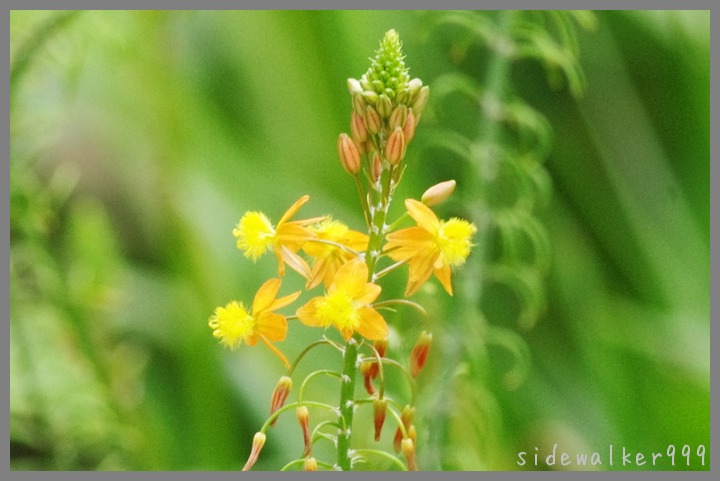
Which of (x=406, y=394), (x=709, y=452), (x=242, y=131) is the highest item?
(x=242, y=131)

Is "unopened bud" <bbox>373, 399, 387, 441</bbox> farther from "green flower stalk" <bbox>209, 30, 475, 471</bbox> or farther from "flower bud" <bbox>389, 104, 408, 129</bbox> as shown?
"flower bud" <bbox>389, 104, 408, 129</bbox>

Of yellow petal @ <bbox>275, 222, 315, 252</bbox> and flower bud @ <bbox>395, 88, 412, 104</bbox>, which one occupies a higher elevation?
flower bud @ <bbox>395, 88, 412, 104</bbox>

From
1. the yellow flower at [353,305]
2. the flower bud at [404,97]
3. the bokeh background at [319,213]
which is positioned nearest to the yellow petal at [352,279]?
the yellow flower at [353,305]

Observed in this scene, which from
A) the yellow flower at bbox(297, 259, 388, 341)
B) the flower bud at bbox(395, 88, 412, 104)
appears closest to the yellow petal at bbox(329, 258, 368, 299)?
the yellow flower at bbox(297, 259, 388, 341)

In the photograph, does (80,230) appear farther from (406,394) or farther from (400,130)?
(400,130)

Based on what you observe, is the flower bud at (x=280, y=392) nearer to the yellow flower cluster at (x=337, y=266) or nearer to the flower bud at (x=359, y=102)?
the yellow flower cluster at (x=337, y=266)

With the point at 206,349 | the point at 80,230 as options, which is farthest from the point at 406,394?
the point at 80,230

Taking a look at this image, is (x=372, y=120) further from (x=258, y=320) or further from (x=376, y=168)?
(x=258, y=320)
